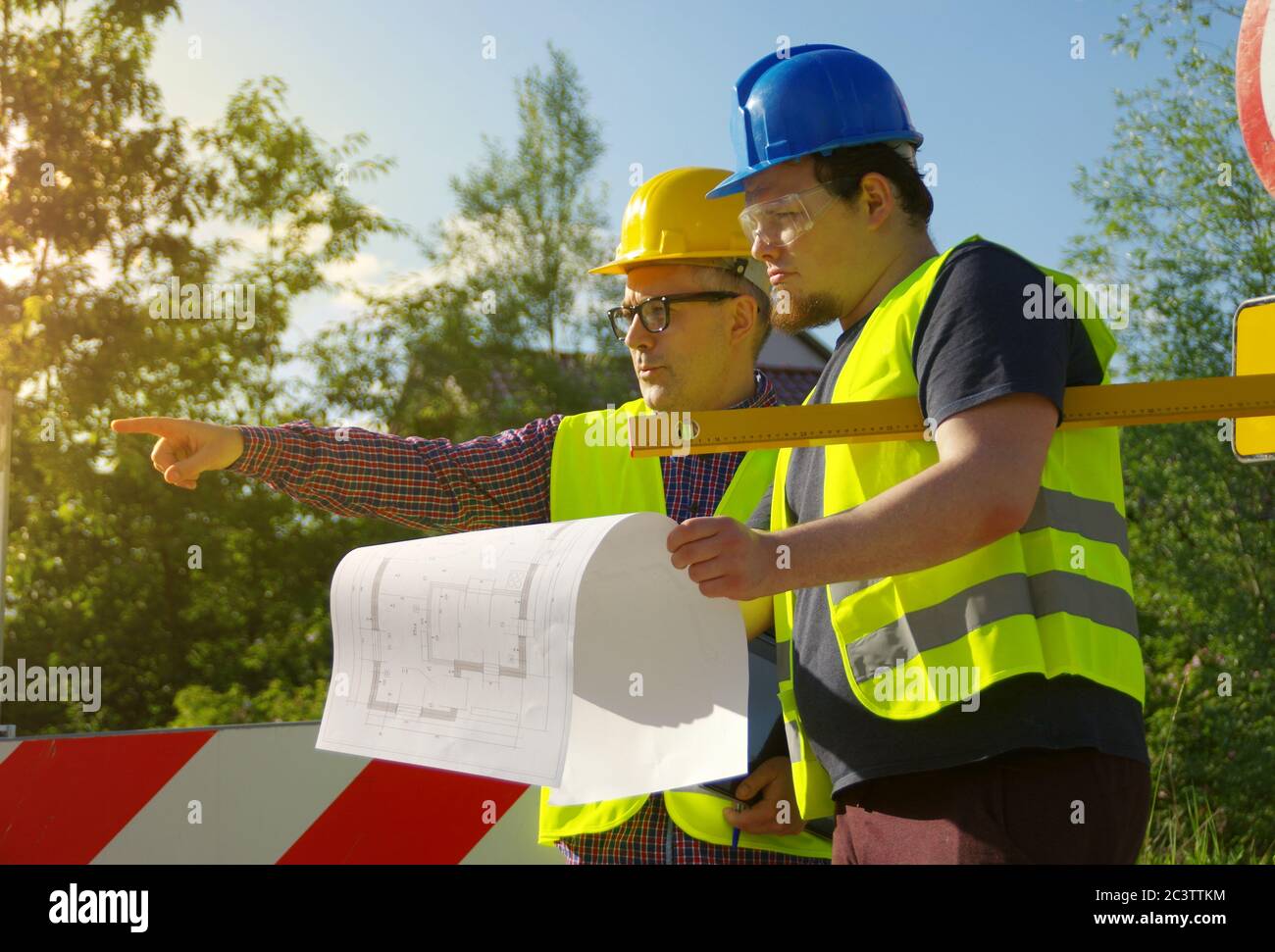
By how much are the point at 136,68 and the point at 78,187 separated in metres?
1.25

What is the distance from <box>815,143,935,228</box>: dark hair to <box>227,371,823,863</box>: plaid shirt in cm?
85

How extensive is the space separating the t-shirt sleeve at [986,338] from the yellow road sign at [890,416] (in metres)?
0.06

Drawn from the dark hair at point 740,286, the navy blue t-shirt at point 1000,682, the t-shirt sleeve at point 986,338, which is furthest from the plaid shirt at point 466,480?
the t-shirt sleeve at point 986,338

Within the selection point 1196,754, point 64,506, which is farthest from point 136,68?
point 1196,754

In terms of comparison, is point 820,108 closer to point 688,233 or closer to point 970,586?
A: point 970,586

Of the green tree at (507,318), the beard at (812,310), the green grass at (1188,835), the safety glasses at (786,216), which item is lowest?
the green grass at (1188,835)

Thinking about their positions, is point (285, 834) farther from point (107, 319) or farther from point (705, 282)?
point (107, 319)

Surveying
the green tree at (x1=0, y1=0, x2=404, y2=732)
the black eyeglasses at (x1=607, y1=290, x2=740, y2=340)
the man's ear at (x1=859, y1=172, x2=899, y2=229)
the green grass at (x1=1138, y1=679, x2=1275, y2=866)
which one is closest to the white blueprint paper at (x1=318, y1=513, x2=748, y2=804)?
the man's ear at (x1=859, y1=172, x2=899, y2=229)

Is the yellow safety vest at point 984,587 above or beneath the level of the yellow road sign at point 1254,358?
beneath

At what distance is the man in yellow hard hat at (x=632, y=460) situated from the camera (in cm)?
286

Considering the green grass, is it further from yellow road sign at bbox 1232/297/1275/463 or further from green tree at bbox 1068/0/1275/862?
yellow road sign at bbox 1232/297/1275/463

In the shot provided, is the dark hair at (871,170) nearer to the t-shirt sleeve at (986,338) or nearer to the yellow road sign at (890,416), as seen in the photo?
the t-shirt sleeve at (986,338)

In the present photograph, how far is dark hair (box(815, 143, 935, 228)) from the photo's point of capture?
7.43ft
